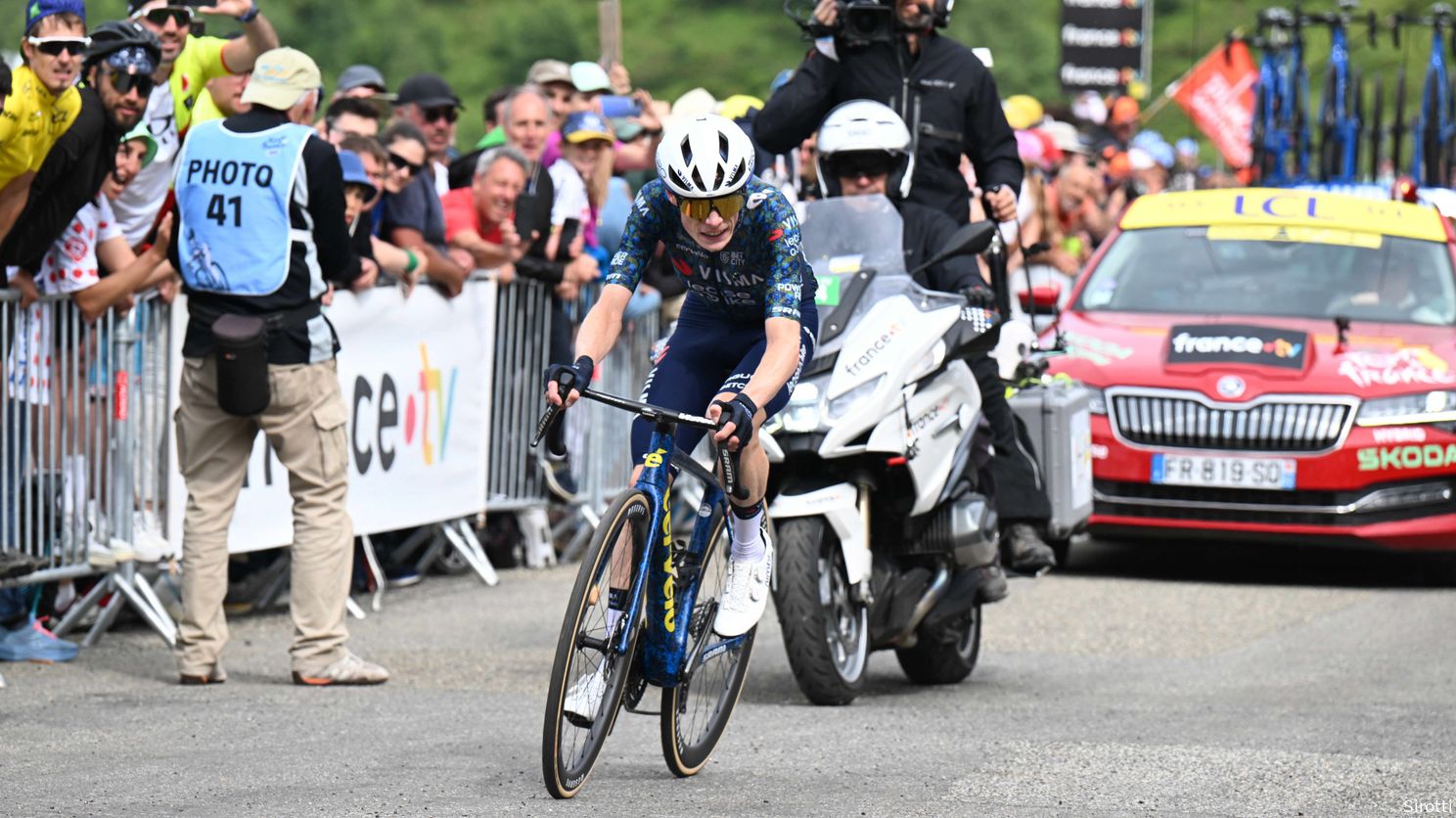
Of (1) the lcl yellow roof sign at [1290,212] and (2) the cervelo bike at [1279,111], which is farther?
(2) the cervelo bike at [1279,111]

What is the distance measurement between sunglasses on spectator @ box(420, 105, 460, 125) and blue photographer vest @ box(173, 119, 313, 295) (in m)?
4.29

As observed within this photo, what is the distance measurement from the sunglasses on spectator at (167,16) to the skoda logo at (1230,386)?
568 centimetres

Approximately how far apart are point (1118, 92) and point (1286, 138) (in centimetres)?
217

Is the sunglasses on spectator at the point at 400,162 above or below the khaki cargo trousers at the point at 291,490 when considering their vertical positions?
above

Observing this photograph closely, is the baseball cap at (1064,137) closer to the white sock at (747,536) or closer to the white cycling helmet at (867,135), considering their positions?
the white cycling helmet at (867,135)

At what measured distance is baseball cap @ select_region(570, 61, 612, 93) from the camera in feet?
47.4

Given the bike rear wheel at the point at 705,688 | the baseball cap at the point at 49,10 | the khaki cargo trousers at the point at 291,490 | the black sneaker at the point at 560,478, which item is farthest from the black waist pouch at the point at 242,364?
the black sneaker at the point at 560,478

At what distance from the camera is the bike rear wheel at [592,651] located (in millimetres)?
6289

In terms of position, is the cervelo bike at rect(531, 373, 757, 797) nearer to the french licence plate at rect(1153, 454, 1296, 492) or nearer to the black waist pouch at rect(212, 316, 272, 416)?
the black waist pouch at rect(212, 316, 272, 416)

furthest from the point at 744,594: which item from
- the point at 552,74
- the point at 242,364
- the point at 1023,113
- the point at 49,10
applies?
the point at 1023,113

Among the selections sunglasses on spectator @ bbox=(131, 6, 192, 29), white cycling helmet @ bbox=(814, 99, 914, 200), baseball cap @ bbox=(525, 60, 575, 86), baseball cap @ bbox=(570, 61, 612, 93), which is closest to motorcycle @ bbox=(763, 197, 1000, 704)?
white cycling helmet @ bbox=(814, 99, 914, 200)

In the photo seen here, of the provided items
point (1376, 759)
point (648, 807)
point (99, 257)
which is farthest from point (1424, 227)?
point (648, 807)

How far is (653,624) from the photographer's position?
688 centimetres

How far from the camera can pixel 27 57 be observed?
8.50 metres
